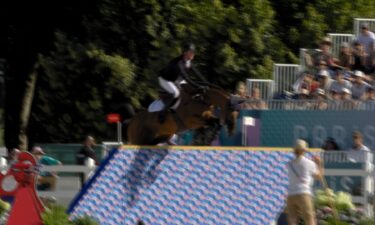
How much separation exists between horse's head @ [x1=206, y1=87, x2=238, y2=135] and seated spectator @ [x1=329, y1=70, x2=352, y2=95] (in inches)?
96.6

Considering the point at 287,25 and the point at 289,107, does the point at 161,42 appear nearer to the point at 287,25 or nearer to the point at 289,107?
the point at 287,25

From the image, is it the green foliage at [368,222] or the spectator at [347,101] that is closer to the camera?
the green foliage at [368,222]

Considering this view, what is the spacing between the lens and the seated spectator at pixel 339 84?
24366mm

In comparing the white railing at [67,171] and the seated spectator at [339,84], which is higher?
the seated spectator at [339,84]

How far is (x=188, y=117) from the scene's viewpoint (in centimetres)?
2312

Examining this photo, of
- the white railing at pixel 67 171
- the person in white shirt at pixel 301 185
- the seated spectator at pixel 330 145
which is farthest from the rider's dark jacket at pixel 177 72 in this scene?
the person in white shirt at pixel 301 185

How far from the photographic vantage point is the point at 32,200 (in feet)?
70.4

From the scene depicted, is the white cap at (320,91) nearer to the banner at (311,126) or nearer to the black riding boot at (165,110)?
the banner at (311,126)

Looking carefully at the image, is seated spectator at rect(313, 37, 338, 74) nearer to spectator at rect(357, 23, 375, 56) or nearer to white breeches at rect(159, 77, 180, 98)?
spectator at rect(357, 23, 375, 56)

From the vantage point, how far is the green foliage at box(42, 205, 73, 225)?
2062 cm

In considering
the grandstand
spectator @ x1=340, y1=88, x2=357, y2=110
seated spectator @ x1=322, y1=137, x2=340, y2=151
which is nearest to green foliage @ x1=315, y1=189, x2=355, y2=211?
seated spectator @ x1=322, y1=137, x2=340, y2=151

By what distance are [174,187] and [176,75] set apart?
2209mm

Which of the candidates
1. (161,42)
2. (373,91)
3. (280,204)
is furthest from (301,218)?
(161,42)

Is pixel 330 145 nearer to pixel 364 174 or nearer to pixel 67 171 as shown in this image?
pixel 364 174
